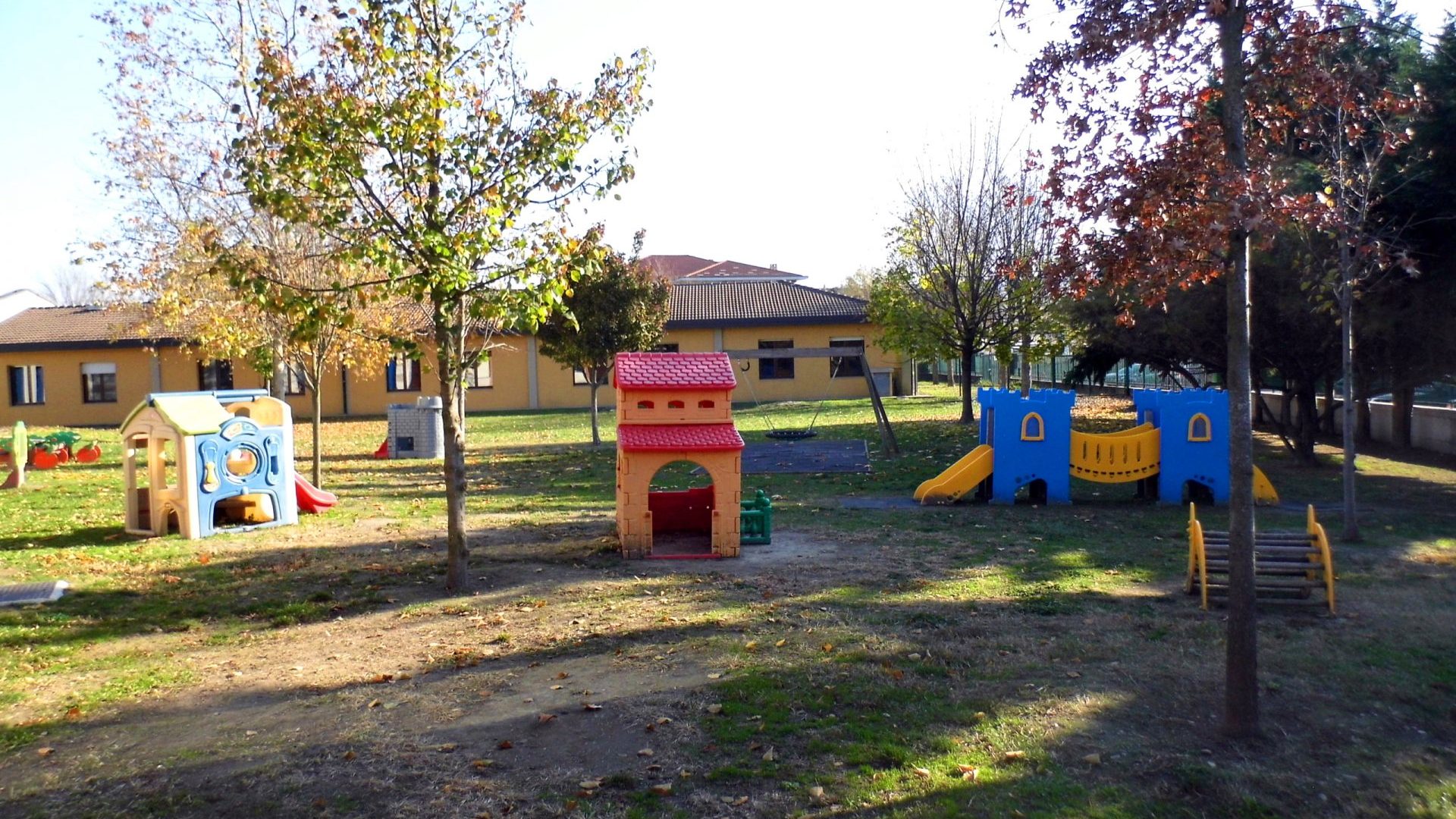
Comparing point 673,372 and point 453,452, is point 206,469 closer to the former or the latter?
point 453,452

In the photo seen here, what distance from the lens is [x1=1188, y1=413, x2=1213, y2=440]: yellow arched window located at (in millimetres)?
14445

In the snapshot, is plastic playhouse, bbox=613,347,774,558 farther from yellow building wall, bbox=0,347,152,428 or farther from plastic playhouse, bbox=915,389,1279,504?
yellow building wall, bbox=0,347,152,428

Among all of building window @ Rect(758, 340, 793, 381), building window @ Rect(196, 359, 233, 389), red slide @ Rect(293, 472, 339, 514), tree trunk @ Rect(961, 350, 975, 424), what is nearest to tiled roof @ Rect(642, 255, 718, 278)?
building window @ Rect(758, 340, 793, 381)

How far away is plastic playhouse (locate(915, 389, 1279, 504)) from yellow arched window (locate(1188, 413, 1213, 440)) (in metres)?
0.01

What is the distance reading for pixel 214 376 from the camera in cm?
4203

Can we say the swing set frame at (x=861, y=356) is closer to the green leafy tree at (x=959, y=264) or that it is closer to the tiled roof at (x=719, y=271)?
the green leafy tree at (x=959, y=264)

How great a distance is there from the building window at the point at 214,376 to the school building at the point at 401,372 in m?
0.04

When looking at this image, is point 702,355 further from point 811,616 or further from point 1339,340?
point 1339,340

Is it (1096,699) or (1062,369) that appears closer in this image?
(1096,699)

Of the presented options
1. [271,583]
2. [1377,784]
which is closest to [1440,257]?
[1377,784]

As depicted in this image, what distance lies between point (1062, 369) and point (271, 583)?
41.5m

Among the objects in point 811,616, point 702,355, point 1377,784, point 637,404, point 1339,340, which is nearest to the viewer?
point 1377,784

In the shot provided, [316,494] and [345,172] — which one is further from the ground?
[345,172]

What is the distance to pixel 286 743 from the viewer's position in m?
5.47
